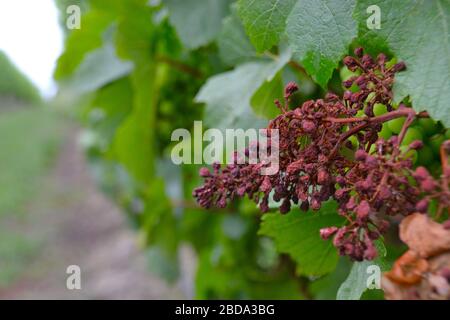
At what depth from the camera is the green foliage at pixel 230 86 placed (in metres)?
0.79

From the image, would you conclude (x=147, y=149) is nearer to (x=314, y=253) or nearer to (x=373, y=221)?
(x=314, y=253)

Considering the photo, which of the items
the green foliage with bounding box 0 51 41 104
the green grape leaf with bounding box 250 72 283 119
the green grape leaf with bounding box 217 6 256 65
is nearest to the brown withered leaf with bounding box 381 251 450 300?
the green grape leaf with bounding box 250 72 283 119

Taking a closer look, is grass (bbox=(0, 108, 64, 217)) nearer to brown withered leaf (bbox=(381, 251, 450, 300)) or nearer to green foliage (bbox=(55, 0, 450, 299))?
green foliage (bbox=(55, 0, 450, 299))

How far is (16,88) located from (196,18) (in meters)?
19.2

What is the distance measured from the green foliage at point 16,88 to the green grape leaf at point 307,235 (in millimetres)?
18901

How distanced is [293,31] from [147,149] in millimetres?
918

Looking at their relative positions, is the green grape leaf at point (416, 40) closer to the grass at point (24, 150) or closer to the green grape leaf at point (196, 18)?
the green grape leaf at point (196, 18)

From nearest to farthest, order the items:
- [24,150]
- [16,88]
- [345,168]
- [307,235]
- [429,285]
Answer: [429,285], [345,168], [307,235], [24,150], [16,88]

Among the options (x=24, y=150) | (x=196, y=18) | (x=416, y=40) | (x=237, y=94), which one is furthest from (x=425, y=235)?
(x=24, y=150)

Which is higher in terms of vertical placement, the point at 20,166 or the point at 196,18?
the point at 20,166

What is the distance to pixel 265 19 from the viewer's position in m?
0.84

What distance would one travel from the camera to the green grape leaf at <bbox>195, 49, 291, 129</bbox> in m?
1.09

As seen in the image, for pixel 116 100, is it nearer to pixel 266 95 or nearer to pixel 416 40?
pixel 266 95

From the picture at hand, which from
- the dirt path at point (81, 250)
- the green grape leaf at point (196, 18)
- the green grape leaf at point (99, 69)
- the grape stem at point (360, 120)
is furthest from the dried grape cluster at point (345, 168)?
the dirt path at point (81, 250)
